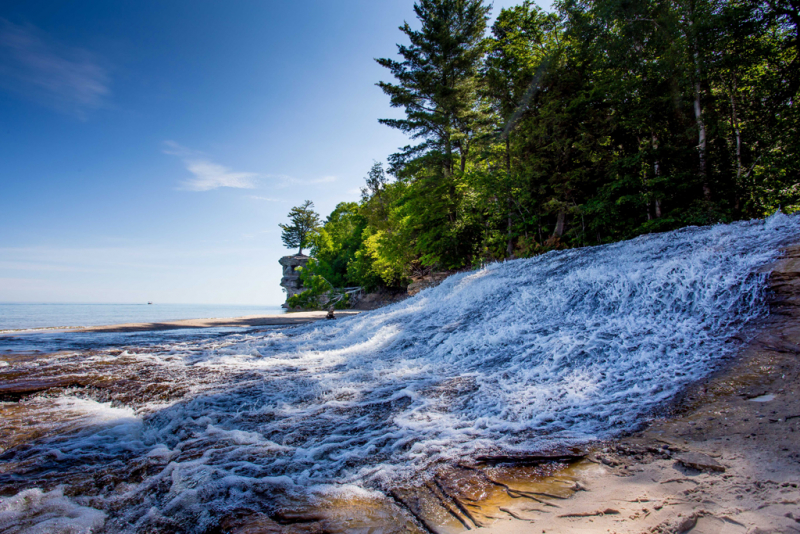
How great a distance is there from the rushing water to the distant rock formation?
150 ft

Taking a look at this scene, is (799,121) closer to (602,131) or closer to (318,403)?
(602,131)

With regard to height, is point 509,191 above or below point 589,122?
below

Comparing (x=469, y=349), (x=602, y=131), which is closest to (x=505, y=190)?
(x=602, y=131)

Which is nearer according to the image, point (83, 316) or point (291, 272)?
point (83, 316)

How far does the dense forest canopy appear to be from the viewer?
35.9 ft

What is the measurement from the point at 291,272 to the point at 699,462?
180ft

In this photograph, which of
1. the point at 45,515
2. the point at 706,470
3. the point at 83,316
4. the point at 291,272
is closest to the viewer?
the point at 45,515

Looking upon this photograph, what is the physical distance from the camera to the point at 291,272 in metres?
53.8

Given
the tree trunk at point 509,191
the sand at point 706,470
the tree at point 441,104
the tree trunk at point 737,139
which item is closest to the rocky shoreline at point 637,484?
the sand at point 706,470

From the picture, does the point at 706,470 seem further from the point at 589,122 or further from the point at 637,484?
the point at 589,122

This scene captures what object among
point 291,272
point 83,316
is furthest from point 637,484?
point 291,272

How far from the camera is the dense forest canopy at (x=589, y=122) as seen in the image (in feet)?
35.9

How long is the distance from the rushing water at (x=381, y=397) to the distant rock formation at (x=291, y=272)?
45.7m

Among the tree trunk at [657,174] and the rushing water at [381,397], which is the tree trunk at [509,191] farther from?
the rushing water at [381,397]
